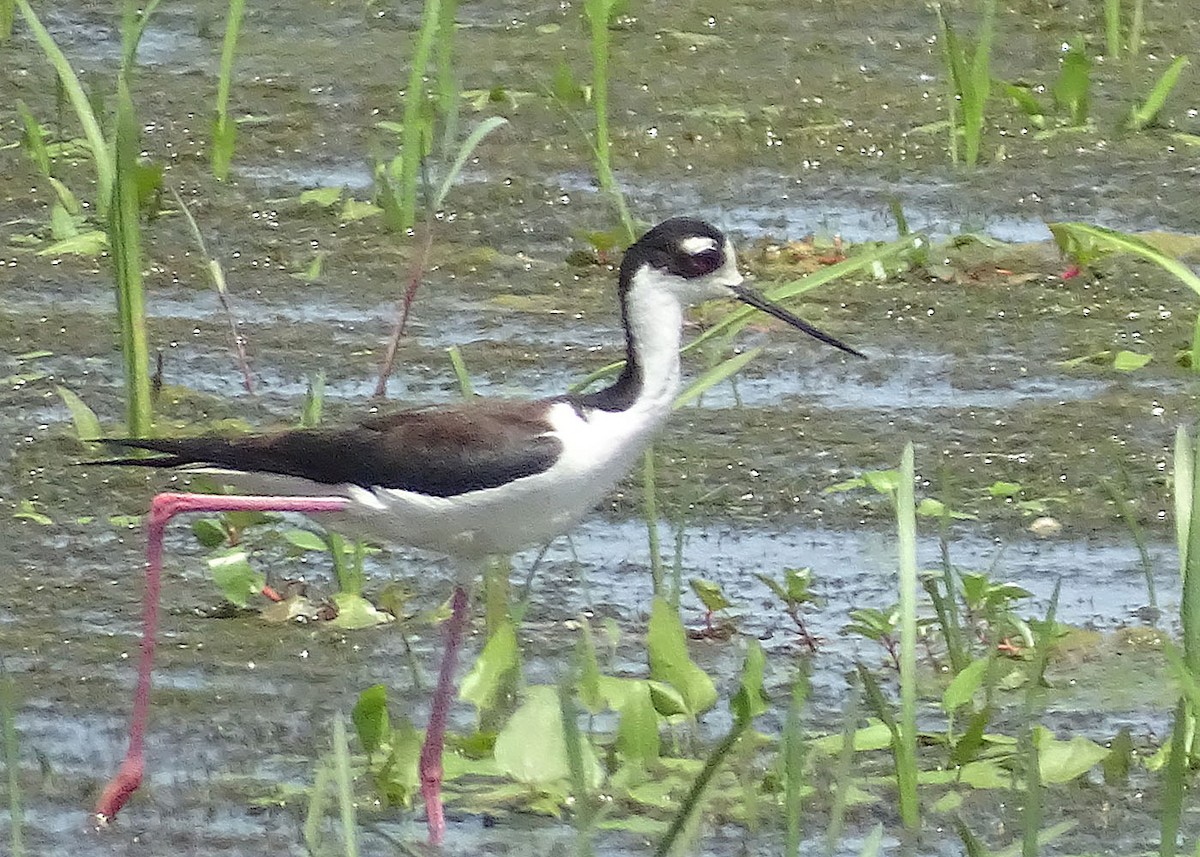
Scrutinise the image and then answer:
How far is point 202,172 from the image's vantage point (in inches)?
300

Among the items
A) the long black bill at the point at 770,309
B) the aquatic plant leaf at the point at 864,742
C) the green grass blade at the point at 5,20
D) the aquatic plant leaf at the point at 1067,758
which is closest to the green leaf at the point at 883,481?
the long black bill at the point at 770,309

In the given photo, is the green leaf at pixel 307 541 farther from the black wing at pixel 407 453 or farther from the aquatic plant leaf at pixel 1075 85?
the aquatic plant leaf at pixel 1075 85

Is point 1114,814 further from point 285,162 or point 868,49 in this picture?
point 868,49

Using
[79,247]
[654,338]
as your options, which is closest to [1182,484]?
[654,338]

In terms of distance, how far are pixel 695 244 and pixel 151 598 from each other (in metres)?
1.04

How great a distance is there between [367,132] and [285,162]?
1.04ft

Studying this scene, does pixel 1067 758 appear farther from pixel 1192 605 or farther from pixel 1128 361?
pixel 1128 361

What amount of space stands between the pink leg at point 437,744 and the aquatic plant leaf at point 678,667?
0.32 metres

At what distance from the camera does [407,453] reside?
4.31 metres

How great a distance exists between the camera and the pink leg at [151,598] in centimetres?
404

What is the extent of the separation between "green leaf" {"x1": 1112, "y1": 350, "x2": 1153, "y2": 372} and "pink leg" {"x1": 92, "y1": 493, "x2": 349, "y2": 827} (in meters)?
2.46

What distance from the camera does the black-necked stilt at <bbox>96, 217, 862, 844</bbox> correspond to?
4.25 metres

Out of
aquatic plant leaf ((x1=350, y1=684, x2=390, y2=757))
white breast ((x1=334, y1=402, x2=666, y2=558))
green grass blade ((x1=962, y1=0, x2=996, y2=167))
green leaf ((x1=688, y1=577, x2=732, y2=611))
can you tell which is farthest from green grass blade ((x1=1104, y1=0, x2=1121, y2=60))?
aquatic plant leaf ((x1=350, y1=684, x2=390, y2=757))

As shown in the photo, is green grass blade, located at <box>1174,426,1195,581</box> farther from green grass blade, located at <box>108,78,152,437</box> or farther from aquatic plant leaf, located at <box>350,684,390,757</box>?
green grass blade, located at <box>108,78,152,437</box>
